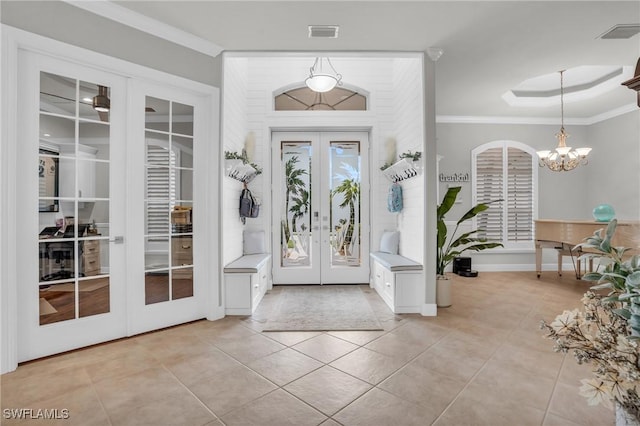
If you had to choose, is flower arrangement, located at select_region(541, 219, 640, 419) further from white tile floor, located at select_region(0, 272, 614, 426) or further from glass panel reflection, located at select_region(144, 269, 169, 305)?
glass panel reflection, located at select_region(144, 269, 169, 305)

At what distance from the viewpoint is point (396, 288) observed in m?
3.63

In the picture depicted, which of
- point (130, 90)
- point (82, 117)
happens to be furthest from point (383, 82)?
point (82, 117)

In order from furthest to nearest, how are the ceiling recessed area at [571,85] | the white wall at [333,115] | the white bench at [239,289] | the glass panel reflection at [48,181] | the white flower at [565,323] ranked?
the white wall at [333,115]
the ceiling recessed area at [571,85]
the white bench at [239,289]
the glass panel reflection at [48,181]
the white flower at [565,323]

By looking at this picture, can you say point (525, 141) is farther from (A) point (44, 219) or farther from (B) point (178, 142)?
(A) point (44, 219)

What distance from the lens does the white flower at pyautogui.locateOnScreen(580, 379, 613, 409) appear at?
959 millimetres

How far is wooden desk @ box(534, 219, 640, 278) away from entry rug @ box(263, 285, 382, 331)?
3.27 m

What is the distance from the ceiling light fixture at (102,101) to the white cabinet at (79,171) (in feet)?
1.24

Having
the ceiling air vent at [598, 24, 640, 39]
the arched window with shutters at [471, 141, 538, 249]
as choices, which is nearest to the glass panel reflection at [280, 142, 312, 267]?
the arched window with shutters at [471, 141, 538, 249]

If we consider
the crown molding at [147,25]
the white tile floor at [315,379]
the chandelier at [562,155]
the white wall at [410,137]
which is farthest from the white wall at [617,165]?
the crown molding at [147,25]

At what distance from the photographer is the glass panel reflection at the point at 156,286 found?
307 cm

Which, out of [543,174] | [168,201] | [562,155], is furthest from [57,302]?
[543,174]

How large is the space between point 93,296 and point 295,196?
2.91 metres

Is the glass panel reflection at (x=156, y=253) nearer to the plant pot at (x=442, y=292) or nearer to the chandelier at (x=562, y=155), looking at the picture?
the plant pot at (x=442, y=292)

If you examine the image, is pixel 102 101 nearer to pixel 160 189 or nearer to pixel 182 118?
pixel 182 118
